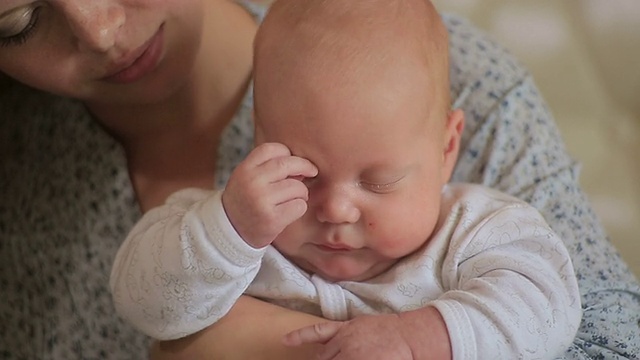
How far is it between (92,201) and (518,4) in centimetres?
112

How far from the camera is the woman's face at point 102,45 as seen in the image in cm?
129

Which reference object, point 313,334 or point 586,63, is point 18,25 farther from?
point 586,63

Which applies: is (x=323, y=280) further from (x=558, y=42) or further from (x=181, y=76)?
(x=558, y=42)

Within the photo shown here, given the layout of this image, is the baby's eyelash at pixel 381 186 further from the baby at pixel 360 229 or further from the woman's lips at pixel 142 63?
the woman's lips at pixel 142 63

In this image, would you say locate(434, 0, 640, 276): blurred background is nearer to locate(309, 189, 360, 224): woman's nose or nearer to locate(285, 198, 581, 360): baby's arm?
locate(285, 198, 581, 360): baby's arm

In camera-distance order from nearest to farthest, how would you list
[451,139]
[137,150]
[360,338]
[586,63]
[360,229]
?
1. [360,338]
2. [360,229]
3. [451,139]
4. [137,150]
5. [586,63]

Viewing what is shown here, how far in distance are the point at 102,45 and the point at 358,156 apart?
431mm

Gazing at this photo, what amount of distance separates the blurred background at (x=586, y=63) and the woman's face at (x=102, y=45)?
3.09ft

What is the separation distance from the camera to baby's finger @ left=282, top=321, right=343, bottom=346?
108cm

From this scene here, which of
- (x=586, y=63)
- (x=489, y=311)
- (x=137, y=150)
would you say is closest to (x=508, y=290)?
(x=489, y=311)

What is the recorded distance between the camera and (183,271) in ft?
3.77

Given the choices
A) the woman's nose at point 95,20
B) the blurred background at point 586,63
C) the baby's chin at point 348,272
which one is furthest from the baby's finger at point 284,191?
the blurred background at point 586,63

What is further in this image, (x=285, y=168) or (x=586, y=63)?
(x=586, y=63)

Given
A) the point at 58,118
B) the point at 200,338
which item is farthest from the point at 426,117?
the point at 58,118
